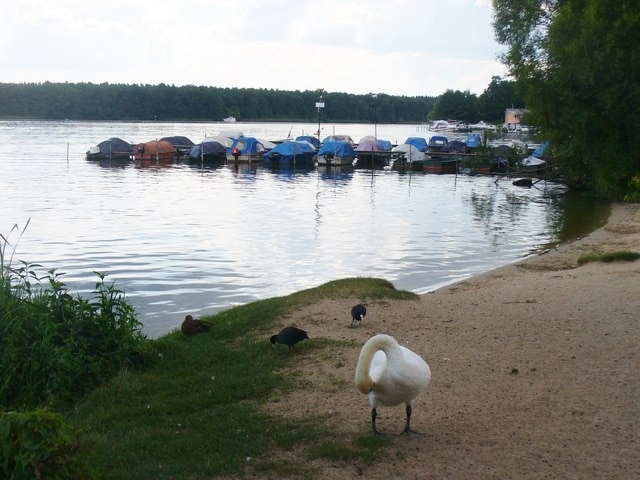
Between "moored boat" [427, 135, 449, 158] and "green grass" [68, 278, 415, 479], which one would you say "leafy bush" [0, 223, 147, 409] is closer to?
"green grass" [68, 278, 415, 479]

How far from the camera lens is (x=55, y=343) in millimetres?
9195

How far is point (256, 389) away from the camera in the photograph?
8469 millimetres

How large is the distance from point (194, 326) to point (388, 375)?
5.07 metres

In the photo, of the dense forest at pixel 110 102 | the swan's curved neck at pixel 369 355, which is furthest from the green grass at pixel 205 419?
the dense forest at pixel 110 102

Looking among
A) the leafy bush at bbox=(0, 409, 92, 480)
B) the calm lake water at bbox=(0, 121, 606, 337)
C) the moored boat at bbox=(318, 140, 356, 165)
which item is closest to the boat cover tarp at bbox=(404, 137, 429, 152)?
the moored boat at bbox=(318, 140, 356, 165)

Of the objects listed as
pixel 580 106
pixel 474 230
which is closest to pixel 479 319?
pixel 474 230

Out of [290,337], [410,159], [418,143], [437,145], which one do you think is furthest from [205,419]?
[437,145]

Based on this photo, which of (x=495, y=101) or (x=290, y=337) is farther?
(x=495, y=101)

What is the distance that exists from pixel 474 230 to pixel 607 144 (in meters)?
9.28

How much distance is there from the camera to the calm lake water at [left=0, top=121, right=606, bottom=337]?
62.5 feet

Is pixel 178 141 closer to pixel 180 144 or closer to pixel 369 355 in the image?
pixel 180 144

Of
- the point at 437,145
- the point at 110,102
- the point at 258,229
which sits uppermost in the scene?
the point at 110,102

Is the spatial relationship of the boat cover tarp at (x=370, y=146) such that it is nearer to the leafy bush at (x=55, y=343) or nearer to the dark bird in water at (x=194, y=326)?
the dark bird in water at (x=194, y=326)

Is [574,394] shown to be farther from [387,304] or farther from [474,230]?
[474,230]
